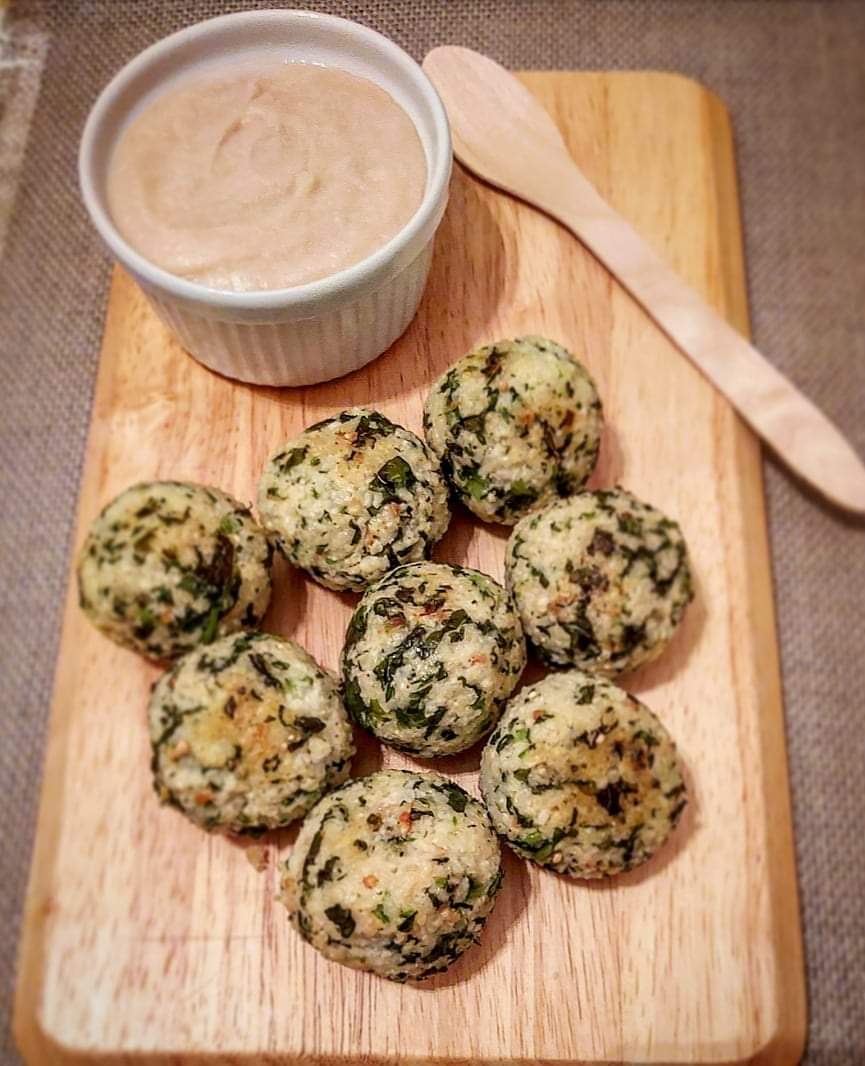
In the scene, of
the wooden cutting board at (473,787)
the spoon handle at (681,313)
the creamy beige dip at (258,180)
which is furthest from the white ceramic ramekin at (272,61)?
the spoon handle at (681,313)

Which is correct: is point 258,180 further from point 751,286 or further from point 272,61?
point 751,286

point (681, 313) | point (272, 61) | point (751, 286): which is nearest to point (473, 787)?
point (681, 313)

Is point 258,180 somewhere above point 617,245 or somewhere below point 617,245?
above

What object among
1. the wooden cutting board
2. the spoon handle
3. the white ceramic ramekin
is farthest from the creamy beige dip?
the spoon handle

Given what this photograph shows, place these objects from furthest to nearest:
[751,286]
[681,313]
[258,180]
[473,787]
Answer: [751,286], [681,313], [473,787], [258,180]

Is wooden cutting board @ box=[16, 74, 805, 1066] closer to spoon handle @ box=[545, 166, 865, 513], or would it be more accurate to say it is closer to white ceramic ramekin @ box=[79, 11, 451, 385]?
spoon handle @ box=[545, 166, 865, 513]

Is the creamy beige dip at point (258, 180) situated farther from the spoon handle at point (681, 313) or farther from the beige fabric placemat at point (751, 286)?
the spoon handle at point (681, 313)

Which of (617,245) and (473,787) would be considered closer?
(473,787)

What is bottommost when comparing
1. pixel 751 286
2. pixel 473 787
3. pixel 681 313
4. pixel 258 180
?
pixel 473 787

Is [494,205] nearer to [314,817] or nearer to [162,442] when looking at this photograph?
[162,442]
